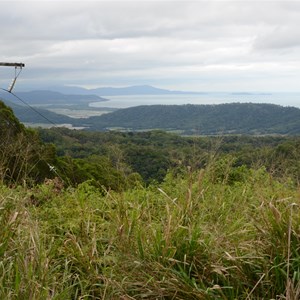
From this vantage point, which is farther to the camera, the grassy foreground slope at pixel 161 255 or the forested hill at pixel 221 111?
the forested hill at pixel 221 111

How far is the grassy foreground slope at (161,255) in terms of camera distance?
2307mm

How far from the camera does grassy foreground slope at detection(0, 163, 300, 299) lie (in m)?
2.31

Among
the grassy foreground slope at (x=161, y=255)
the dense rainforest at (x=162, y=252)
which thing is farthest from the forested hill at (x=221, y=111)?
the grassy foreground slope at (x=161, y=255)

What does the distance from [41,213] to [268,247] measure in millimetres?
1999

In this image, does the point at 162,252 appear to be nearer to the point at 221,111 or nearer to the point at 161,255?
the point at 161,255

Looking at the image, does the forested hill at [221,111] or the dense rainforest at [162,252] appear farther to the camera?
the forested hill at [221,111]

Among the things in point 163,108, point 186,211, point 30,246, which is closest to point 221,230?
point 186,211

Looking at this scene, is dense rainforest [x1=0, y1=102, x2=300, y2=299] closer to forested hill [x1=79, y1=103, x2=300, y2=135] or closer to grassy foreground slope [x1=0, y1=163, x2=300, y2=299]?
grassy foreground slope [x1=0, y1=163, x2=300, y2=299]

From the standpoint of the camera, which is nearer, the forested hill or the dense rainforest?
the dense rainforest

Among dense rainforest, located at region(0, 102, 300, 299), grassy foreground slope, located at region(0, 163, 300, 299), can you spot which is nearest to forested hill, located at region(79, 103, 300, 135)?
dense rainforest, located at region(0, 102, 300, 299)

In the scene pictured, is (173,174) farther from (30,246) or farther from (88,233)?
(30,246)

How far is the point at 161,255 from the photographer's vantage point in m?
2.51

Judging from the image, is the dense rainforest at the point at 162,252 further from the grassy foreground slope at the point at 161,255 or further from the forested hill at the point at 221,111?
the forested hill at the point at 221,111

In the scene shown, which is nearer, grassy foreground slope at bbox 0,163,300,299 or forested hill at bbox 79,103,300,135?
grassy foreground slope at bbox 0,163,300,299
